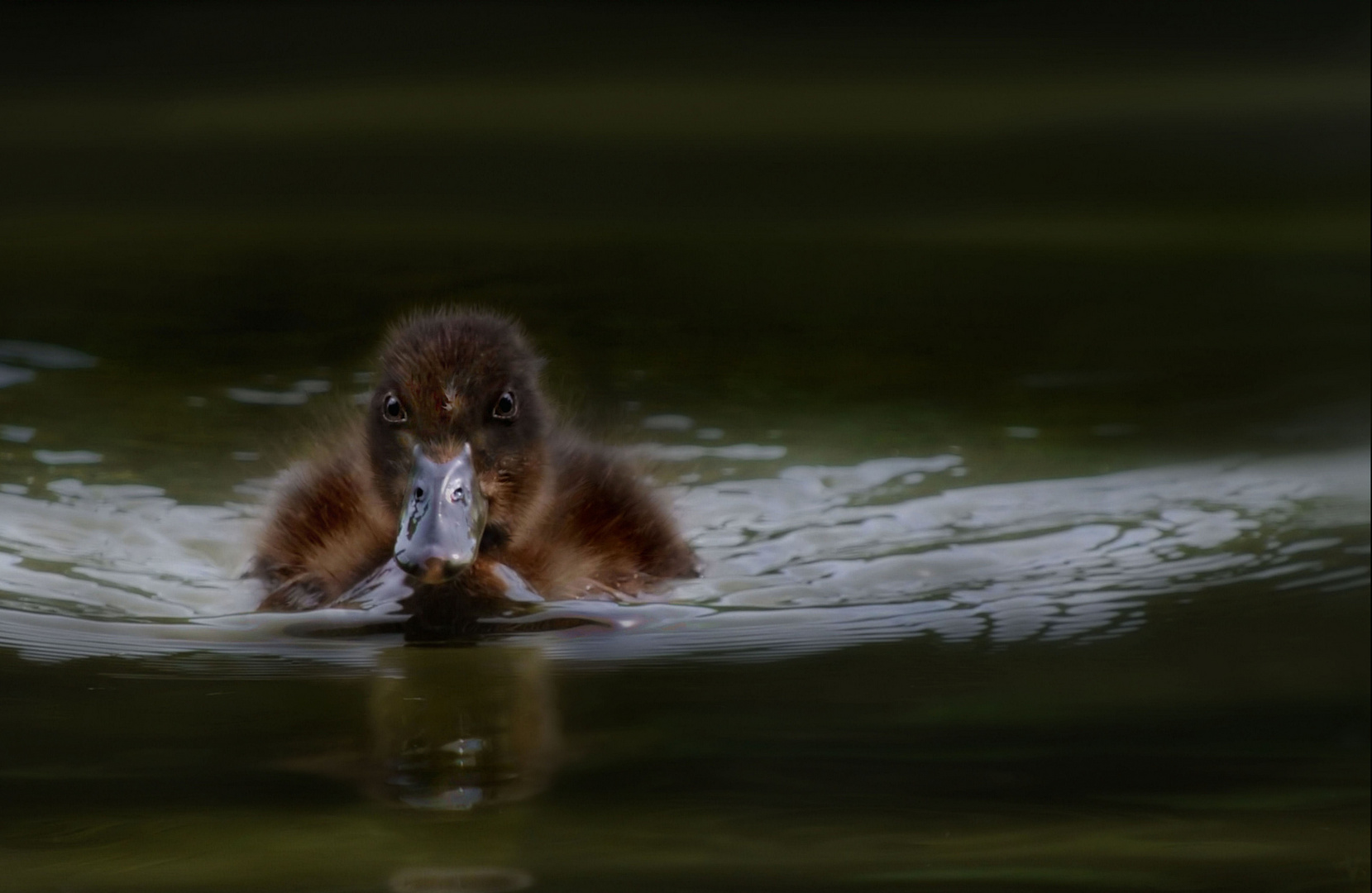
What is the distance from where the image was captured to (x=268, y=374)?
3.40m

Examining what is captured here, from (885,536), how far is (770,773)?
1142mm

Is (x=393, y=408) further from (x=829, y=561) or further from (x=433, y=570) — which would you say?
(x=829, y=561)

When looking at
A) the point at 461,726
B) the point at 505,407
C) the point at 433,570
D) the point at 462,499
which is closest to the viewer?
the point at 461,726

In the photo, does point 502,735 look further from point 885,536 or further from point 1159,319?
point 1159,319

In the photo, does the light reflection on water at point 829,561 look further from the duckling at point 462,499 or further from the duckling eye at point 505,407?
the duckling eye at point 505,407

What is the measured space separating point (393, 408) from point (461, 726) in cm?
58

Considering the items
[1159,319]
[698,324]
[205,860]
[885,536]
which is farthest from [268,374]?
[205,860]

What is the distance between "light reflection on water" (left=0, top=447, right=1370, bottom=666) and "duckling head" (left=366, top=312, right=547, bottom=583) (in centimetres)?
14

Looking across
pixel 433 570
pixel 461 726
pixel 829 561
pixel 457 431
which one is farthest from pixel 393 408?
pixel 829 561

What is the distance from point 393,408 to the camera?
7.45ft

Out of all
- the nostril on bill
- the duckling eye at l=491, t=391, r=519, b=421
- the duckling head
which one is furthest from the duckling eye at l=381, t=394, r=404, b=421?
the nostril on bill

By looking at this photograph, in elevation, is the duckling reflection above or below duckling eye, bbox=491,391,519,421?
below

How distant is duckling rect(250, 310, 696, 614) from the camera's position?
7.23 ft

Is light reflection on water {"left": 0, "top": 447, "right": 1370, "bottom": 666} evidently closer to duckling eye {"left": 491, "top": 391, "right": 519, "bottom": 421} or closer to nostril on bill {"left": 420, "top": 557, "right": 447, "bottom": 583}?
nostril on bill {"left": 420, "top": 557, "right": 447, "bottom": 583}
